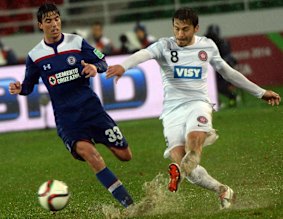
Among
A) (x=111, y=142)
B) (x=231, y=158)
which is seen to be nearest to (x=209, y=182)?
(x=111, y=142)

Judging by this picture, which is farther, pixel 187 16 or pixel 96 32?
pixel 96 32

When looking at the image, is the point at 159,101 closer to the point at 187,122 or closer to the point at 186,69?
the point at 186,69

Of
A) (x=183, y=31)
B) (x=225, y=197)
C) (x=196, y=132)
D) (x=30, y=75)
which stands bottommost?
(x=225, y=197)

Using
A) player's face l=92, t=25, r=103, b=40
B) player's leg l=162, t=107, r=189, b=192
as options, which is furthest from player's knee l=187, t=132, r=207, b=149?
player's face l=92, t=25, r=103, b=40

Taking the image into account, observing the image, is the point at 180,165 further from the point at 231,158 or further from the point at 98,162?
the point at 231,158

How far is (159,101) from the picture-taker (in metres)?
17.7

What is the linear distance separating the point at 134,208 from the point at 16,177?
4.18m

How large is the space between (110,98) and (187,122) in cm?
899

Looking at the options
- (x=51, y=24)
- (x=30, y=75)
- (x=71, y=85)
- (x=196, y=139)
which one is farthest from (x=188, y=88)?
(x=30, y=75)

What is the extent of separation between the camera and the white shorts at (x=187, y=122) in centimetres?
854

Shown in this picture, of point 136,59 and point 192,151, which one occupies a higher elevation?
point 136,59

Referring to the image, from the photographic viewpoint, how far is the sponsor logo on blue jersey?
874cm

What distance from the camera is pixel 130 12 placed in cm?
2547

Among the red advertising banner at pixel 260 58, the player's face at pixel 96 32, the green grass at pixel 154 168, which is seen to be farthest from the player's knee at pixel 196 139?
the red advertising banner at pixel 260 58
